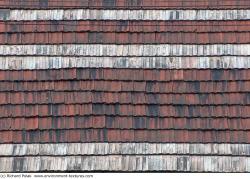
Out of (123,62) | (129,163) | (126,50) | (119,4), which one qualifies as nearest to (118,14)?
(119,4)

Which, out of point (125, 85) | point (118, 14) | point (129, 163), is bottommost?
point (129, 163)

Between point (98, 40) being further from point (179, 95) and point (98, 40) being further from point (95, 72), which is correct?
point (179, 95)

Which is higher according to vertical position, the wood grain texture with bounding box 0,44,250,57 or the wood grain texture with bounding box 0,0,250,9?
the wood grain texture with bounding box 0,0,250,9

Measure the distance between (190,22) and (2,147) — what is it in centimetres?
340

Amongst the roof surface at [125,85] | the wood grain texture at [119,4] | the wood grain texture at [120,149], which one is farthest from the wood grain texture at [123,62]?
the wood grain texture at [120,149]

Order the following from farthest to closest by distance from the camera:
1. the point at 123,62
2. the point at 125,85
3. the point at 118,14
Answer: the point at 118,14
the point at 123,62
the point at 125,85

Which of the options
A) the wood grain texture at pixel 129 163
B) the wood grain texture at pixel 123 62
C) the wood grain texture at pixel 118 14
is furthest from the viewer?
the wood grain texture at pixel 118 14

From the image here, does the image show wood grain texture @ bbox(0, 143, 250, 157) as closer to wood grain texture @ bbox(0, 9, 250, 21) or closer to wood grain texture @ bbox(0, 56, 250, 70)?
wood grain texture @ bbox(0, 56, 250, 70)

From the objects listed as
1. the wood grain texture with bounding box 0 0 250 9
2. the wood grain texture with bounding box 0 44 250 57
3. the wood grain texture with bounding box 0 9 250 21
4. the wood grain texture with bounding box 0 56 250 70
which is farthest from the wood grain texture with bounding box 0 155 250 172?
the wood grain texture with bounding box 0 0 250 9

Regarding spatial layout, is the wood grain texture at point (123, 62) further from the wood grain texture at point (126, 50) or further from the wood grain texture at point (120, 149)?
the wood grain texture at point (120, 149)

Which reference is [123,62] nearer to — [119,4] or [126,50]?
[126,50]

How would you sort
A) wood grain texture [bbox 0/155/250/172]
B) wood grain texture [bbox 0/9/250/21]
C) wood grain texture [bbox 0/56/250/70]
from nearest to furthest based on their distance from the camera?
1. wood grain texture [bbox 0/155/250/172]
2. wood grain texture [bbox 0/56/250/70]
3. wood grain texture [bbox 0/9/250/21]

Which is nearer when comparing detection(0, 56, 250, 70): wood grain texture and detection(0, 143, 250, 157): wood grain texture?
detection(0, 143, 250, 157): wood grain texture

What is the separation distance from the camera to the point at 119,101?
27.2 feet
